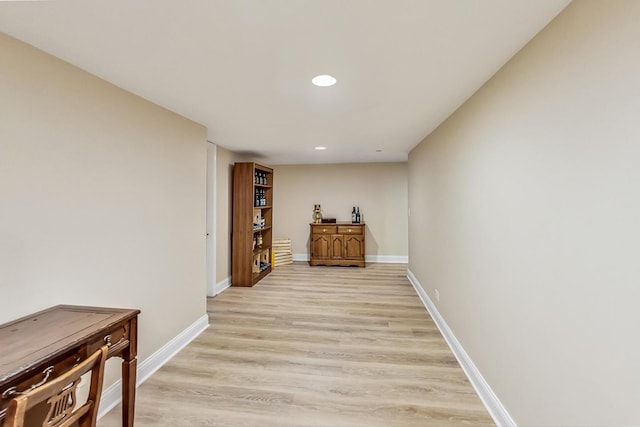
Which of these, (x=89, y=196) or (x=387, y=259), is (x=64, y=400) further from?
(x=387, y=259)

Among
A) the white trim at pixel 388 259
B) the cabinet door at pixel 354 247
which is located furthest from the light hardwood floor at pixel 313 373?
the white trim at pixel 388 259

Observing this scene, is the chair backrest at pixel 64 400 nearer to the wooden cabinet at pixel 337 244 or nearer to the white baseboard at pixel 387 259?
the wooden cabinet at pixel 337 244

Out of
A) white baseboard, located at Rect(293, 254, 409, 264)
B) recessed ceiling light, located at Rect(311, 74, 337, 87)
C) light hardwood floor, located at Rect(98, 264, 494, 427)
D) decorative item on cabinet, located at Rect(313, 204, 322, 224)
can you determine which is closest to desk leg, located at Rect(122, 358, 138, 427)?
light hardwood floor, located at Rect(98, 264, 494, 427)

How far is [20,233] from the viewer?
150 cm

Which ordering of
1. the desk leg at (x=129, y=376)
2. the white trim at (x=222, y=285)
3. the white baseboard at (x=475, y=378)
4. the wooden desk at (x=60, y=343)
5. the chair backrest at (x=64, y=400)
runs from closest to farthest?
the chair backrest at (x=64, y=400) → the wooden desk at (x=60, y=343) → the desk leg at (x=129, y=376) → the white baseboard at (x=475, y=378) → the white trim at (x=222, y=285)

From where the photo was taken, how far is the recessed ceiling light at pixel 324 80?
1.94 metres

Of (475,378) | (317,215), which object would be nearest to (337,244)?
(317,215)

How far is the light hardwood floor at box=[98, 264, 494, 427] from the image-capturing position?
193 centimetres

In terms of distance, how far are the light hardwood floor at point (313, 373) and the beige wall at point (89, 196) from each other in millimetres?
497

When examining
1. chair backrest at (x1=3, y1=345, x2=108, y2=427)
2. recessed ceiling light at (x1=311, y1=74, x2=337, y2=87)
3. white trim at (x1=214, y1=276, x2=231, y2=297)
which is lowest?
white trim at (x1=214, y1=276, x2=231, y2=297)

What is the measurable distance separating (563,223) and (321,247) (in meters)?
5.21

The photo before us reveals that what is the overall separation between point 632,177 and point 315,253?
18.4ft

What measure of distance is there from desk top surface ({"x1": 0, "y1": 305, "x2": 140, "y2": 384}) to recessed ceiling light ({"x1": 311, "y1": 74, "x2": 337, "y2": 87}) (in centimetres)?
184

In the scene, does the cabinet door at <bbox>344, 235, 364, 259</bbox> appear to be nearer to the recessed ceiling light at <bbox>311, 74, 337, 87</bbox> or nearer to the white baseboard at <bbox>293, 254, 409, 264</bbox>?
the white baseboard at <bbox>293, 254, 409, 264</bbox>
